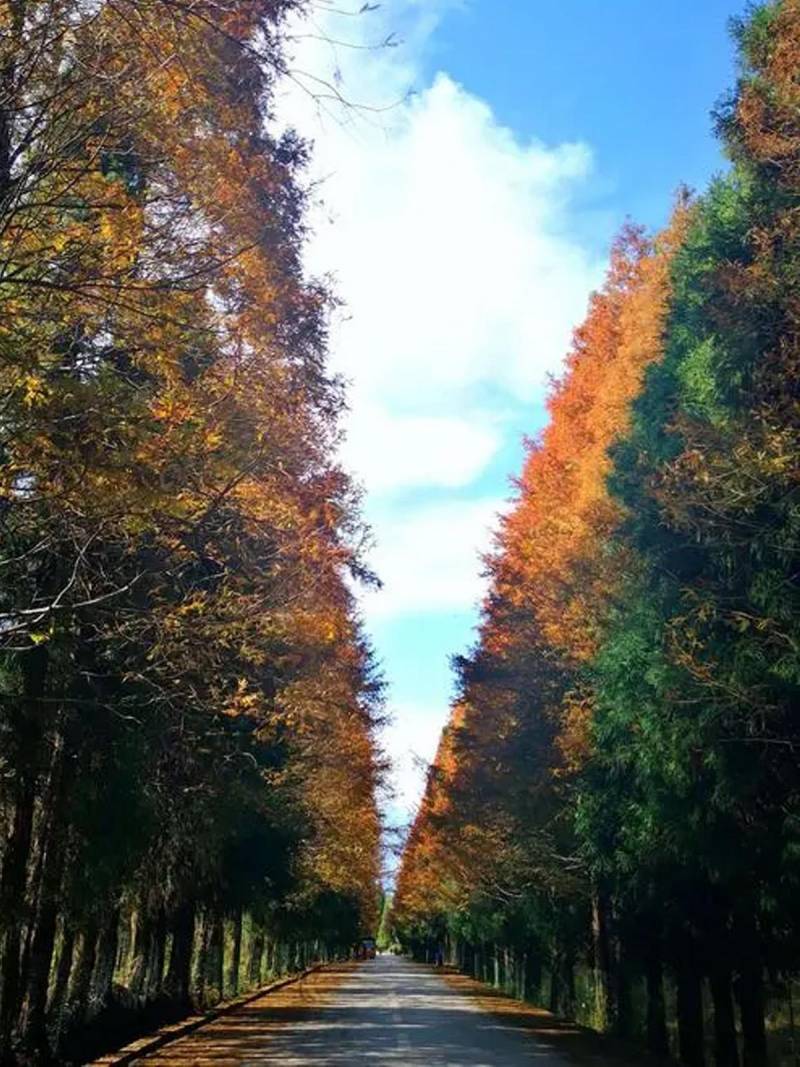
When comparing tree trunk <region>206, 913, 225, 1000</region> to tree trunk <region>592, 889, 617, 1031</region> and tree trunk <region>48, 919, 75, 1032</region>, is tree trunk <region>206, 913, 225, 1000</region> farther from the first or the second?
tree trunk <region>592, 889, 617, 1031</region>

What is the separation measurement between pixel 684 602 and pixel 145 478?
23.3 feet

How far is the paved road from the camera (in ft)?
49.1

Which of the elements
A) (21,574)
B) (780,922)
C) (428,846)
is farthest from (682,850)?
(428,846)

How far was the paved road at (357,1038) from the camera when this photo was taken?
1496 centimetres

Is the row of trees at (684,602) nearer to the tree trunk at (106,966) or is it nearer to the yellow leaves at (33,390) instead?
the yellow leaves at (33,390)

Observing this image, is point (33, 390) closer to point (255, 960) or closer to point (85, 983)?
point (85, 983)

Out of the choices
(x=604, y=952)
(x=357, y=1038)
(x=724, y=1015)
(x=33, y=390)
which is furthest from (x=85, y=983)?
(x=33, y=390)

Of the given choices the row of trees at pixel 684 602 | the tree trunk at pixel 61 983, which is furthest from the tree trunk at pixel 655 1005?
the tree trunk at pixel 61 983

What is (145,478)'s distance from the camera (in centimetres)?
622

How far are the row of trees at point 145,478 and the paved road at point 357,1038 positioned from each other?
1.66 meters

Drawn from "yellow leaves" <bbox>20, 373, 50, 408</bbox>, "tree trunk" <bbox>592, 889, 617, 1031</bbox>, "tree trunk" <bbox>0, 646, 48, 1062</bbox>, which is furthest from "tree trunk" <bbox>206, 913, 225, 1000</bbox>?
"yellow leaves" <bbox>20, 373, 50, 408</bbox>

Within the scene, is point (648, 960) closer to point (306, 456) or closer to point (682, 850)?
point (682, 850)

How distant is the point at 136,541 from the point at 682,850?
6.85m

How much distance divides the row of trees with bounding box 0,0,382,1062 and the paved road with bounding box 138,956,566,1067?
1658 mm
